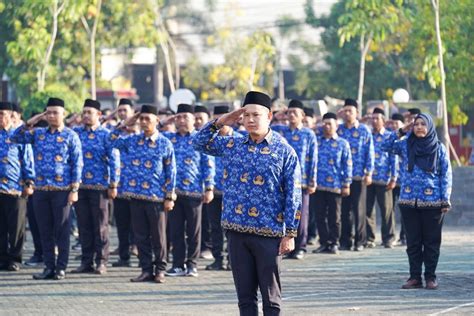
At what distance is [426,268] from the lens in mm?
16266

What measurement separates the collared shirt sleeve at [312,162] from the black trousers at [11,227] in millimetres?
4350

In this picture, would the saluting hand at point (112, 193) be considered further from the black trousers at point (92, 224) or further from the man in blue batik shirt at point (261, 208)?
the man in blue batik shirt at point (261, 208)

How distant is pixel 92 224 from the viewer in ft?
61.9

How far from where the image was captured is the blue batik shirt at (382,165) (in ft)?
74.6

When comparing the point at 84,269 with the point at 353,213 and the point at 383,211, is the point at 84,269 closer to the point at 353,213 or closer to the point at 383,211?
the point at 353,213

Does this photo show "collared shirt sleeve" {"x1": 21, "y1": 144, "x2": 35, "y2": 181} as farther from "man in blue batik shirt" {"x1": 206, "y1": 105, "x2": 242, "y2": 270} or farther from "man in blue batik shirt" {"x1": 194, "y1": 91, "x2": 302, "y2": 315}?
"man in blue batik shirt" {"x1": 194, "y1": 91, "x2": 302, "y2": 315}

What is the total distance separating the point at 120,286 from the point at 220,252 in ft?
7.90

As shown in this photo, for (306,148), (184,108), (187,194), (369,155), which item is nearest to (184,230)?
→ (187,194)

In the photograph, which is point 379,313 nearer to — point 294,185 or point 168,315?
A: point 168,315

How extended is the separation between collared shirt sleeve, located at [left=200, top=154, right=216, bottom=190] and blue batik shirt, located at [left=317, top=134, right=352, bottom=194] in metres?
3.52

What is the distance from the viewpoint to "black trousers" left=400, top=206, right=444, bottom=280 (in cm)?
1622

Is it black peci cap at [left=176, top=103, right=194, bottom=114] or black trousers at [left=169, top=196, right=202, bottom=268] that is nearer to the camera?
black trousers at [left=169, top=196, right=202, bottom=268]

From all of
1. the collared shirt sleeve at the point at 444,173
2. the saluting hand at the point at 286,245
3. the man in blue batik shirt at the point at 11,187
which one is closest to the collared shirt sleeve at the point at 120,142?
the man in blue batik shirt at the point at 11,187

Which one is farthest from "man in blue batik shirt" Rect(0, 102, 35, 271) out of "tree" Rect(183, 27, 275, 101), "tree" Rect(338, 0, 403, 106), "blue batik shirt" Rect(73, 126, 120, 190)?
"tree" Rect(183, 27, 275, 101)
